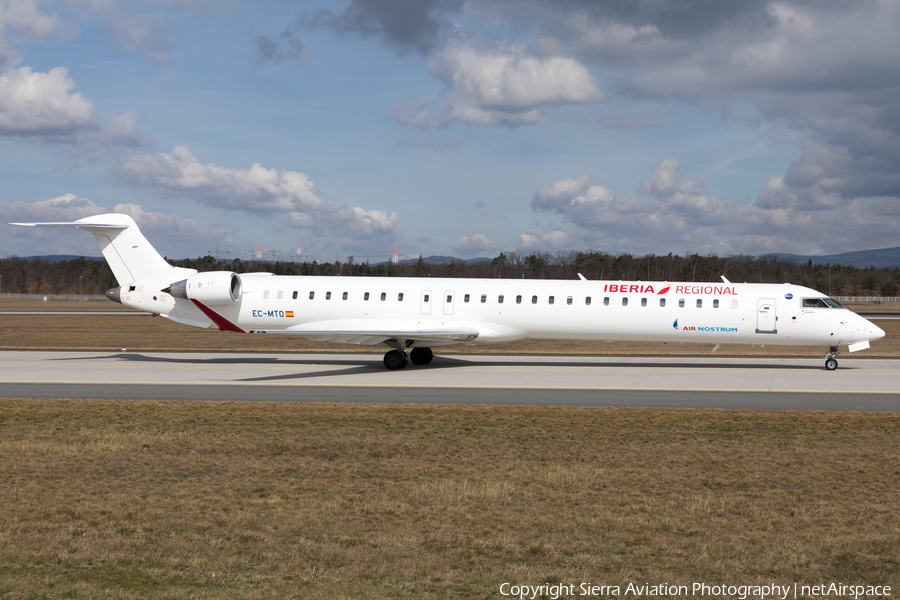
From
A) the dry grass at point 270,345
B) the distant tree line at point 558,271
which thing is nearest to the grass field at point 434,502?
the dry grass at point 270,345

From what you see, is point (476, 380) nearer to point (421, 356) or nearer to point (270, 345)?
point (421, 356)

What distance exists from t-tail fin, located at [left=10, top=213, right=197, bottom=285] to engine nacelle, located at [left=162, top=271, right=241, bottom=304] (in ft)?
3.96

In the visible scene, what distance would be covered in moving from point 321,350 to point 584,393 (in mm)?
16712

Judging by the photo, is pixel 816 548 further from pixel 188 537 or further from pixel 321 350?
pixel 321 350

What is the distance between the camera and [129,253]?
28141 millimetres

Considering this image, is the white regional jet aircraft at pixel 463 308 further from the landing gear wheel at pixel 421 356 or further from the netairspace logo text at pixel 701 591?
the netairspace logo text at pixel 701 591

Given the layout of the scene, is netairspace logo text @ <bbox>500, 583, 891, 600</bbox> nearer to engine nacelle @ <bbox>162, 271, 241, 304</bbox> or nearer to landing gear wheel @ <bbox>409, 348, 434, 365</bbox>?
landing gear wheel @ <bbox>409, 348, 434, 365</bbox>

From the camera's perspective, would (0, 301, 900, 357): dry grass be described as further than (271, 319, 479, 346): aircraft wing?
Yes

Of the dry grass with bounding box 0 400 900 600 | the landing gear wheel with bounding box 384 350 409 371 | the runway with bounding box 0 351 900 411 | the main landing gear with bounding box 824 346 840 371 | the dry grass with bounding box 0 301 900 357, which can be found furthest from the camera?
the dry grass with bounding box 0 301 900 357

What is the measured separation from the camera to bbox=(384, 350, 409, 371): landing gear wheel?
25219 millimetres

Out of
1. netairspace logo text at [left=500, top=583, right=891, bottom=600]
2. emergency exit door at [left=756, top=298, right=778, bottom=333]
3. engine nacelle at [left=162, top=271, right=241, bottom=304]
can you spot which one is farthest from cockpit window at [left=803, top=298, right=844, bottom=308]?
engine nacelle at [left=162, top=271, right=241, bottom=304]

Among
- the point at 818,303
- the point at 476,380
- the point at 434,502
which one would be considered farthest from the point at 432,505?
the point at 818,303

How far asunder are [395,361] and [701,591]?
1949 cm

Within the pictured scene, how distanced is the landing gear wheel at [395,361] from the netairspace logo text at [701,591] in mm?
18985
